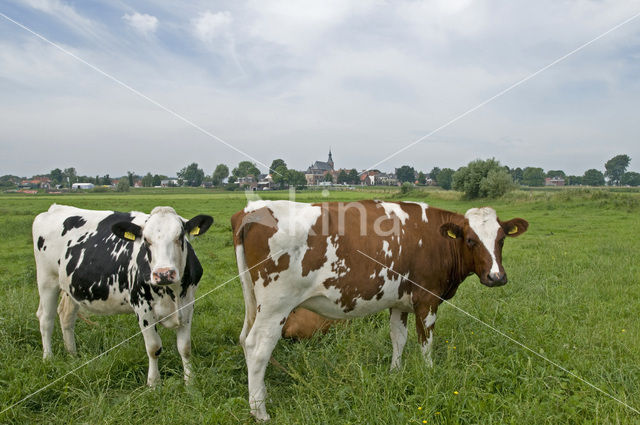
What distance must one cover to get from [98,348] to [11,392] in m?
1.04

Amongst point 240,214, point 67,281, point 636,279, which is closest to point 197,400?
point 240,214

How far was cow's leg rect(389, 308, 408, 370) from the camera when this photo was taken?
442 cm

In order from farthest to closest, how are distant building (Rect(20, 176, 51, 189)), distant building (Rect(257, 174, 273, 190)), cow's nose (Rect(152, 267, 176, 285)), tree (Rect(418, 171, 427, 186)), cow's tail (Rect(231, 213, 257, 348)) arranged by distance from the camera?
tree (Rect(418, 171, 427, 186)) → distant building (Rect(20, 176, 51, 189)) → distant building (Rect(257, 174, 273, 190)) → cow's tail (Rect(231, 213, 257, 348)) → cow's nose (Rect(152, 267, 176, 285))

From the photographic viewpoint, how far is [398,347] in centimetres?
443

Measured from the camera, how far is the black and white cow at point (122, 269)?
13.5 ft

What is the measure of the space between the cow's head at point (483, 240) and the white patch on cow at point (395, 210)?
0.43 meters

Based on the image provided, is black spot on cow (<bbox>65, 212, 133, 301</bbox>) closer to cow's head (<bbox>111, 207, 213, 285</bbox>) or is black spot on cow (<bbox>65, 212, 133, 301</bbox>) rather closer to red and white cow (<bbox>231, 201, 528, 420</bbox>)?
cow's head (<bbox>111, 207, 213, 285</bbox>)

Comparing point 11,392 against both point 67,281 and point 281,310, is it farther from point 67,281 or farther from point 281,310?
point 281,310

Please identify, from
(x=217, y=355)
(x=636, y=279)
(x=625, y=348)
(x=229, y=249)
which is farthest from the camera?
(x=229, y=249)

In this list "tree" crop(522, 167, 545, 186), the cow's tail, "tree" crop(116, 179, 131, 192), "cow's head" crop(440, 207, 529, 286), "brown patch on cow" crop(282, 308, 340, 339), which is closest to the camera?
the cow's tail

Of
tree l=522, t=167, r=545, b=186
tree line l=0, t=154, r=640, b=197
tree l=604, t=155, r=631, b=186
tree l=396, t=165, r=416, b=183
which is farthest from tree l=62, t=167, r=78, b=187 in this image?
tree l=604, t=155, r=631, b=186

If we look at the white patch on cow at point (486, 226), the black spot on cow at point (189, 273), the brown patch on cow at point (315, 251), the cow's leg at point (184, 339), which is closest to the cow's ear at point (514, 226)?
the white patch on cow at point (486, 226)

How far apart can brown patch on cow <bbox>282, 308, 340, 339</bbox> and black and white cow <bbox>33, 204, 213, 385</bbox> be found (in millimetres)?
1360

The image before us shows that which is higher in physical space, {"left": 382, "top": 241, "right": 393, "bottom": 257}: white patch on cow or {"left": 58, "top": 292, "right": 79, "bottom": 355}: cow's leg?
{"left": 382, "top": 241, "right": 393, "bottom": 257}: white patch on cow
